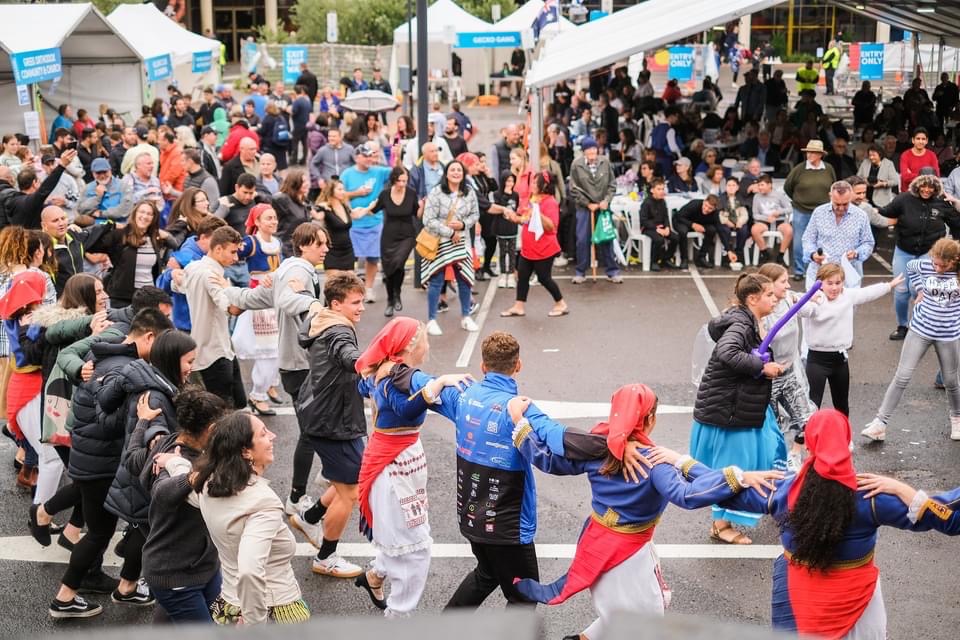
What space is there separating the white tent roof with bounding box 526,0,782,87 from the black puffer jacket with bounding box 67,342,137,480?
31.3 ft

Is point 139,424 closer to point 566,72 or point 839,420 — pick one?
point 839,420

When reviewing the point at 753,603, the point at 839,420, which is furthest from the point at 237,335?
the point at 839,420

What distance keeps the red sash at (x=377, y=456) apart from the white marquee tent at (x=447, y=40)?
31.0ft

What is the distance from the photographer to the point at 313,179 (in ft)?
54.1

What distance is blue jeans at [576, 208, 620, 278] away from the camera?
47.0 ft

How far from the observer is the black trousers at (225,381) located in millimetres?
8414

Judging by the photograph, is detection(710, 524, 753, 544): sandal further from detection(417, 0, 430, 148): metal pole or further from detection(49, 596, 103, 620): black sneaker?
detection(417, 0, 430, 148): metal pole

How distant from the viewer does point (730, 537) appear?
7.10 m

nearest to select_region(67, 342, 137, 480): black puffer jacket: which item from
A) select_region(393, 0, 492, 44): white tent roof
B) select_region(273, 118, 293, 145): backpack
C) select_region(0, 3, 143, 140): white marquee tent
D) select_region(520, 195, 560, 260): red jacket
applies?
select_region(520, 195, 560, 260): red jacket

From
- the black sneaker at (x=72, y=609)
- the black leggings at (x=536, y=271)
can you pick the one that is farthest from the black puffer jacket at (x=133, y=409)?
the black leggings at (x=536, y=271)

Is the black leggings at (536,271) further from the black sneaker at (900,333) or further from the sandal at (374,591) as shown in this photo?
the sandal at (374,591)

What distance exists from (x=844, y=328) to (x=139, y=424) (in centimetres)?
511

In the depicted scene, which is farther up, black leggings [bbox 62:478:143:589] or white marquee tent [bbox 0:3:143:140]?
white marquee tent [bbox 0:3:143:140]

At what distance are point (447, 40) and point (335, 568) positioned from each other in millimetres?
20975
